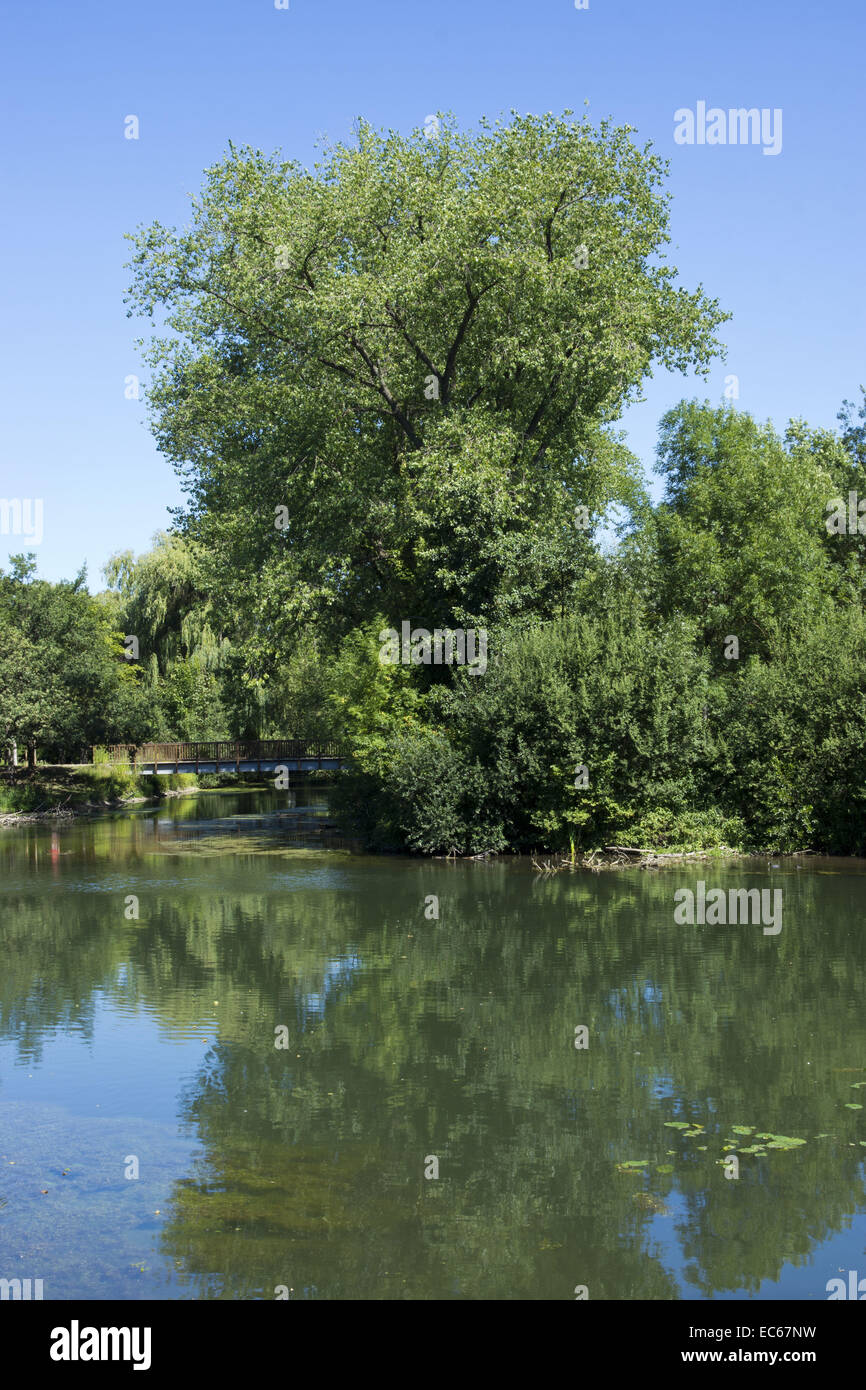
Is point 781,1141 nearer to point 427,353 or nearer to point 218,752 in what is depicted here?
point 427,353

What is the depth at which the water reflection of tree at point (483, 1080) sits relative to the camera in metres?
8.05

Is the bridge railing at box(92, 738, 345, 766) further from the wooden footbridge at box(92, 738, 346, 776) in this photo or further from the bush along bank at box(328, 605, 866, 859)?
the bush along bank at box(328, 605, 866, 859)

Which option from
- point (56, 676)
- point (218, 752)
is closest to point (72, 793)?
point (56, 676)

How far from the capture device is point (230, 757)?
57438 mm

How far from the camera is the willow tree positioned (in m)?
30.8

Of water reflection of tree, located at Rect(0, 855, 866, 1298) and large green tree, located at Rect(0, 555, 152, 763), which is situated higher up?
large green tree, located at Rect(0, 555, 152, 763)

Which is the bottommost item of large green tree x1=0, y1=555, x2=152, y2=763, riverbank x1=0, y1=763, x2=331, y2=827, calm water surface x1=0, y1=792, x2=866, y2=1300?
calm water surface x1=0, y1=792, x2=866, y2=1300

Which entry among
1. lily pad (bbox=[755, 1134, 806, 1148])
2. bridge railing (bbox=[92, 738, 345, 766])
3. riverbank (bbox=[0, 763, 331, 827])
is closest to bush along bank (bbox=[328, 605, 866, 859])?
lily pad (bbox=[755, 1134, 806, 1148])

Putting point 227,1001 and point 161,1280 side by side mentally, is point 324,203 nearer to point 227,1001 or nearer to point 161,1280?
point 227,1001

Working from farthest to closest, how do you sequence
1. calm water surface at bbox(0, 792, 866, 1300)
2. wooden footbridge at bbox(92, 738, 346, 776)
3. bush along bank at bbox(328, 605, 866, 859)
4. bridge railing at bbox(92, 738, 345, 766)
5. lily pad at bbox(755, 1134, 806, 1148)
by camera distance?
bridge railing at bbox(92, 738, 345, 766) < wooden footbridge at bbox(92, 738, 346, 776) < bush along bank at bbox(328, 605, 866, 859) < lily pad at bbox(755, 1134, 806, 1148) < calm water surface at bbox(0, 792, 866, 1300)

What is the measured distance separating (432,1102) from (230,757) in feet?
155

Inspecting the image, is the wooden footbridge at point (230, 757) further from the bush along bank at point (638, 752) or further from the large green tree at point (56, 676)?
the bush along bank at point (638, 752)

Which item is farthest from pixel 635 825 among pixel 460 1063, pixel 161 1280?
pixel 161 1280

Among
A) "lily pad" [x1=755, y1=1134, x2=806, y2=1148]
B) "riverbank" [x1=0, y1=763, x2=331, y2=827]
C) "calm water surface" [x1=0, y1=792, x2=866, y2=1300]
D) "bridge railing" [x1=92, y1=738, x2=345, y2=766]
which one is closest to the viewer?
"calm water surface" [x1=0, y1=792, x2=866, y2=1300]
